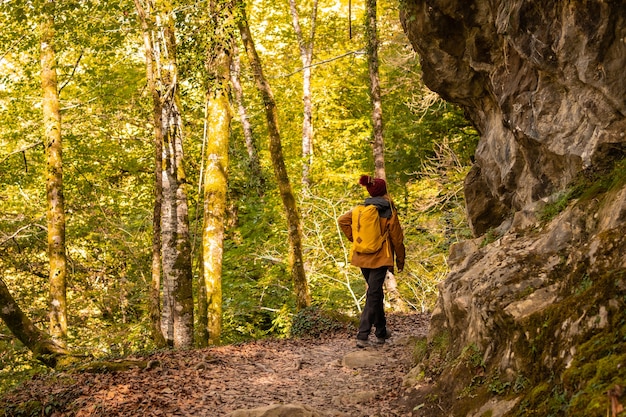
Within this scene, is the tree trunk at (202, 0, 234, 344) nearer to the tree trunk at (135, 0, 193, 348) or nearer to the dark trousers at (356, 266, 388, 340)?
the tree trunk at (135, 0, 193, 348)

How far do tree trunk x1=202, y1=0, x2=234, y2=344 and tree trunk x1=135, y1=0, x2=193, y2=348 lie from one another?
0.64 metres

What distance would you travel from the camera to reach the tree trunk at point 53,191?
1288cm

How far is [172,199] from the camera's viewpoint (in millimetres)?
10828

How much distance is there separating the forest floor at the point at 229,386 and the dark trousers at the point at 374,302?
0.91ft

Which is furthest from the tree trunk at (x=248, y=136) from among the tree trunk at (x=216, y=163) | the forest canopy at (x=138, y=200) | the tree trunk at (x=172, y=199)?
the tree trunk at (x=172, y=199)

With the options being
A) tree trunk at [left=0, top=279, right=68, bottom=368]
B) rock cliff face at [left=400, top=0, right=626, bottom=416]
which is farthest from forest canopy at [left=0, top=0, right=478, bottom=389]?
rock cliff face at [left=400, top=0, right=626, bottom=416]

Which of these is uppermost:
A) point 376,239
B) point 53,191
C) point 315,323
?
point 53,191

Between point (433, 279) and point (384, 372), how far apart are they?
921cm

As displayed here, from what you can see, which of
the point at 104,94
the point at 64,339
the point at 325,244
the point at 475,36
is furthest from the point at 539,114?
the point at 104,94

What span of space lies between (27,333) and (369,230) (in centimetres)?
523

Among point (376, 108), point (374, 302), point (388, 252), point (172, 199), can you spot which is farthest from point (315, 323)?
point (376, 108)

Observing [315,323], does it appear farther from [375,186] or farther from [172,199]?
[375,186]

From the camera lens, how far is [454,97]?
9.26m

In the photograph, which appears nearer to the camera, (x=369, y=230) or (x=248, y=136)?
(x=369, y=230)
